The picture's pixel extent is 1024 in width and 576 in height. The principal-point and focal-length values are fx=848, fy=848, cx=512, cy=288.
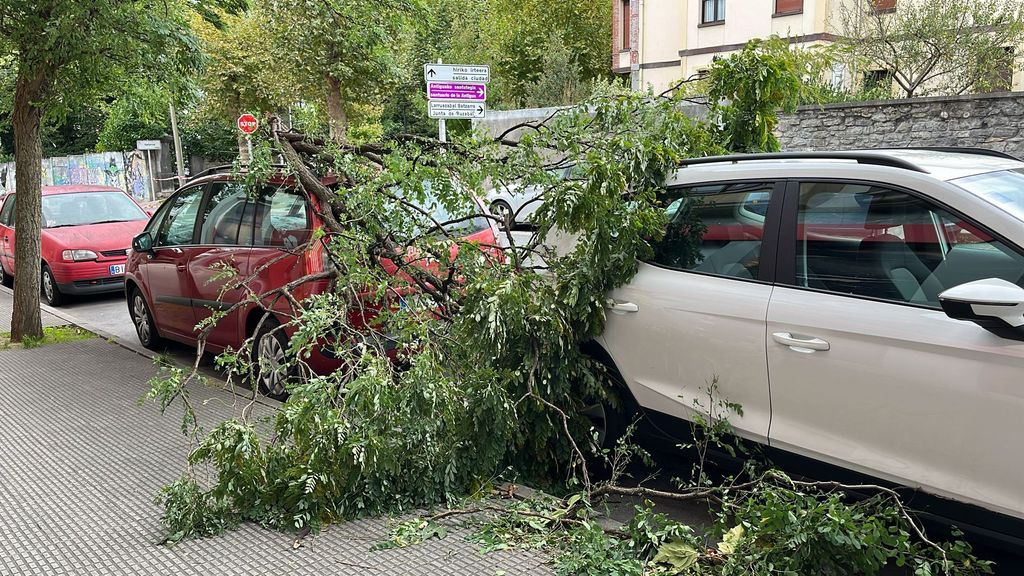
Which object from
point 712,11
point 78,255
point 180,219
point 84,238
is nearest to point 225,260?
point 180,219

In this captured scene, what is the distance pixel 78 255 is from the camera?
12.9m

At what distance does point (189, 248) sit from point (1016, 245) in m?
6.70

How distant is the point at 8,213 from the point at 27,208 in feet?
22.9

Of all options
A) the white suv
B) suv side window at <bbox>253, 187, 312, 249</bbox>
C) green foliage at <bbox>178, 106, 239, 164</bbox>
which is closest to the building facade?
suv side window at <bbox>253, 187, 312, 249</bbox>

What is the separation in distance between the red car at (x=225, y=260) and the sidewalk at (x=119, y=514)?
27.0 inches

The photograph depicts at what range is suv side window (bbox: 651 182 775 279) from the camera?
418cm

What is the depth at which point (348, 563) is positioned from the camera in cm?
359

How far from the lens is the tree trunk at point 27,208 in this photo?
9.03 meters

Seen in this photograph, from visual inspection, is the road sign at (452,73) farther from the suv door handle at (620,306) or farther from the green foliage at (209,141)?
the green foliage at (209,141)

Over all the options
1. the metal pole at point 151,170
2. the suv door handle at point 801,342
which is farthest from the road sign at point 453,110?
the metal pole at point 151,170

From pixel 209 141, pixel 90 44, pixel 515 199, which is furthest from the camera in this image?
pixel 209 141

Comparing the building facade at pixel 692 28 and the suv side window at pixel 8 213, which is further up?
the building facade at pixel 692 28

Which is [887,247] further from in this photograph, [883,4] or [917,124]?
[883,4]

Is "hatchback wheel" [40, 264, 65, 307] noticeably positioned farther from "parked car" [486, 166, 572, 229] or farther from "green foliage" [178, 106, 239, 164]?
"green foliage" [178, 106, 239, 164]
